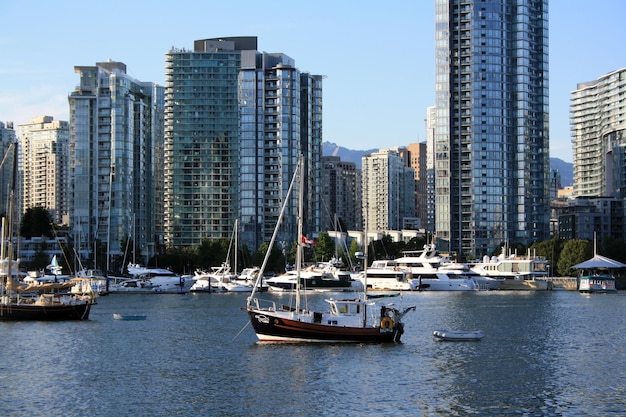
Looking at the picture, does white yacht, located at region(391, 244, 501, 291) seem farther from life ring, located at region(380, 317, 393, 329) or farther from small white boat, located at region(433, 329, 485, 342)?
life ring, located at region(380, 317, 393, 329)

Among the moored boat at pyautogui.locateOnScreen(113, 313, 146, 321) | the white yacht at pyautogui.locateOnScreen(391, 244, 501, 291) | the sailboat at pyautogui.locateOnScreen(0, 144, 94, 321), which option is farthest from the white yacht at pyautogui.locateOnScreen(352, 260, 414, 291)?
the sailboat at pyautogui.locateOnScreen(0, 144, 94, 321)

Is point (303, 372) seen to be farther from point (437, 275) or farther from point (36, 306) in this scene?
point (437, 275)

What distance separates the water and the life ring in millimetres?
1571

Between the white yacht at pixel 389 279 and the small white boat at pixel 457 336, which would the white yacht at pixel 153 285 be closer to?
the white yacht at pixel 389 279

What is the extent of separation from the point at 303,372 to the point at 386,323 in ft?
50.7

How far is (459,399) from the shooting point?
5744 centimetres

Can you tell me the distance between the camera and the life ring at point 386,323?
80.6 m

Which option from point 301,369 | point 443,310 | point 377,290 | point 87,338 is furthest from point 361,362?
point 377,290

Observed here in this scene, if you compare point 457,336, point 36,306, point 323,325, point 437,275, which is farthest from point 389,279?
point 323,325

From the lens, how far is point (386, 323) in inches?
3179

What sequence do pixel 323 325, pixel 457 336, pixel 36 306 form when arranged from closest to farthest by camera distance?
1. pixel 323 325
2. pixel 457 336
3. pixel 36 306

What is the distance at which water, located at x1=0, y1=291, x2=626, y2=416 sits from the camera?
182ft

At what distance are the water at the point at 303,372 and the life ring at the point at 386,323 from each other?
157cm

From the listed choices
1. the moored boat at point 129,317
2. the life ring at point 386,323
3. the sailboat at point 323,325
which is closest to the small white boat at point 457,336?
the sailboat at point 323,325
